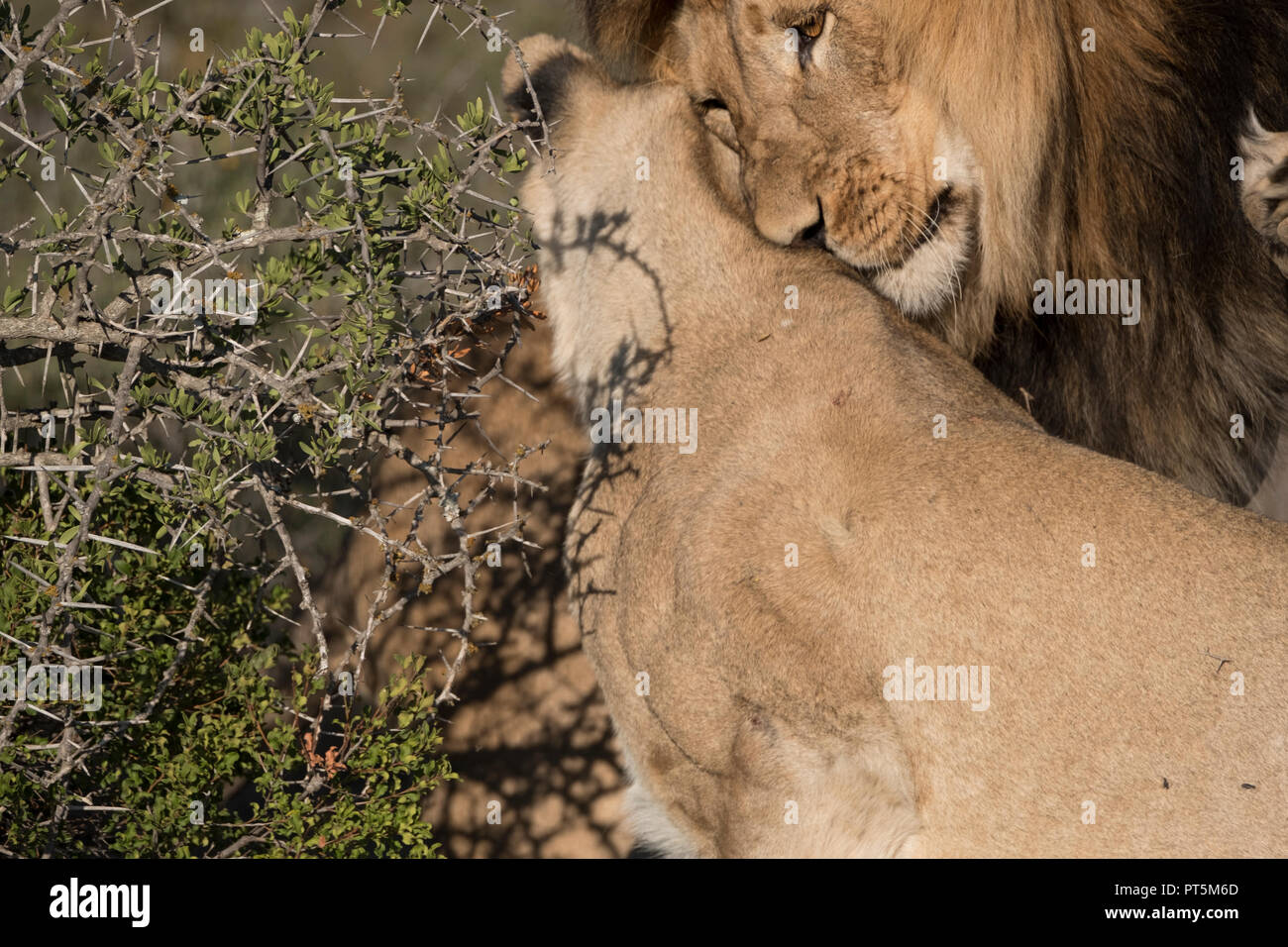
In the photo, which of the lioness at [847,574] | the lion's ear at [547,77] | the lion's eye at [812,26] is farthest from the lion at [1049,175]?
the lion's ear at [547,77]

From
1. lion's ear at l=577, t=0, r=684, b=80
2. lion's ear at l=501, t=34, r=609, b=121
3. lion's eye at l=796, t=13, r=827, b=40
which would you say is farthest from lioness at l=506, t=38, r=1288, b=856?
lion's eye at l=796, t=13, r=827, b=40

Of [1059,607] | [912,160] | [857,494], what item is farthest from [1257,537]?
[912,160]

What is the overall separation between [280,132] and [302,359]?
43 cm

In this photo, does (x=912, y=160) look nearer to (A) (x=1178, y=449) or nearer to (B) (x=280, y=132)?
(A) (x=1178, y=449)

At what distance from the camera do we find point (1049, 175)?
2.70 m

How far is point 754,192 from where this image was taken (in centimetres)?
275

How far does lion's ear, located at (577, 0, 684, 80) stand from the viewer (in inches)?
123

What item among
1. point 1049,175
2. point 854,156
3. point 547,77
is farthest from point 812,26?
point 547,77

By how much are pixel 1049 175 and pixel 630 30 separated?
1108mm

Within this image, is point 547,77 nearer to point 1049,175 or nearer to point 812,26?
point 812,26

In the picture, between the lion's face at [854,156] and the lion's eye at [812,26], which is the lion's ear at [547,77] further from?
the lion's eye at [812,26]

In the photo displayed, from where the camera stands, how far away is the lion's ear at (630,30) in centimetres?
313

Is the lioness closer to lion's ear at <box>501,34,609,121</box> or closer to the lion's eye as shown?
lion's ear at <box>501,34,609,121</box>

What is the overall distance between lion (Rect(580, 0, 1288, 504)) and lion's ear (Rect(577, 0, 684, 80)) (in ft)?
0.64
